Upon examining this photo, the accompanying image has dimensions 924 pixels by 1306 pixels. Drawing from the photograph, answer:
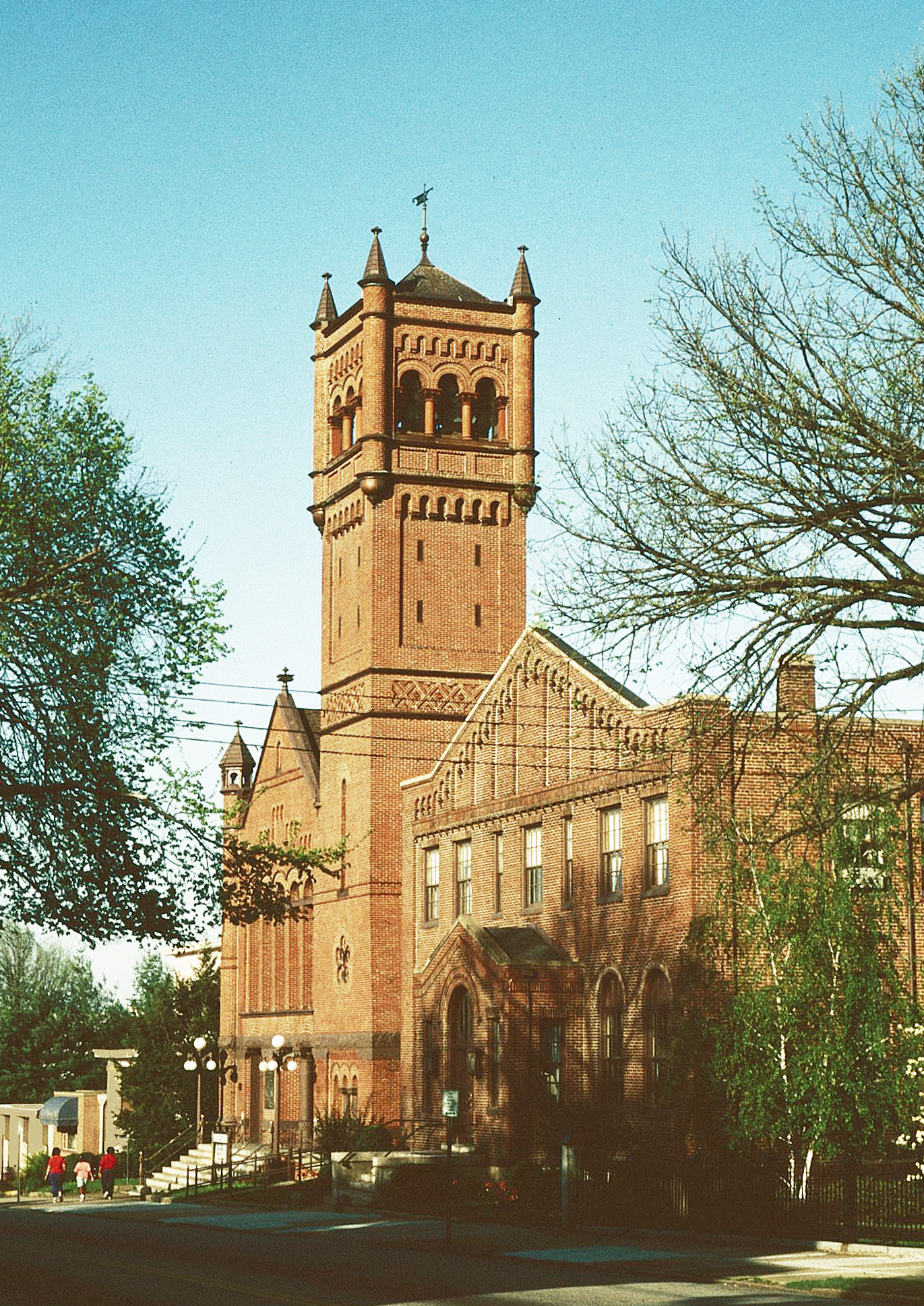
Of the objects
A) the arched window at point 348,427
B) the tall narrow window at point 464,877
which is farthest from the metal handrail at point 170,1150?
the arched window at point 348,427

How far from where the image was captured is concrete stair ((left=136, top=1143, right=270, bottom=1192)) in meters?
53.7

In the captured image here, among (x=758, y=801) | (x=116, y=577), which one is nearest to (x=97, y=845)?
(x=116, y=577)

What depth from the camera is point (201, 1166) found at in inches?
2256

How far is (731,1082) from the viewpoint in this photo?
30.0m

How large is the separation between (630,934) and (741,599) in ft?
71.6

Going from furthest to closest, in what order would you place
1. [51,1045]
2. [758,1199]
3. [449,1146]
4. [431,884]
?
[51,1045] < [431,884] < [758,1199] < [449,1146]

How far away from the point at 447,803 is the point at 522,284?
18.3m

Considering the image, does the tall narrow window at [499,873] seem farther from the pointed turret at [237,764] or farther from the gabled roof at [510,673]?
the pointed turret at [237,764]

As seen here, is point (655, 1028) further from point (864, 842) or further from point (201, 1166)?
point (201, 1166)

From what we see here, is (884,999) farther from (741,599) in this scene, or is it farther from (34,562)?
(34,562)

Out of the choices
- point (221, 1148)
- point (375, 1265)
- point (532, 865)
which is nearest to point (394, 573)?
point (532, 865)

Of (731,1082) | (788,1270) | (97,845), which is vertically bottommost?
(788,1270)

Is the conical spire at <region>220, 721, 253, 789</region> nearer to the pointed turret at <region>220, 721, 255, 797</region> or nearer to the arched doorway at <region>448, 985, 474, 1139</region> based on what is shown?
the pointed turret at <region>220, 721, 255, 797</region>

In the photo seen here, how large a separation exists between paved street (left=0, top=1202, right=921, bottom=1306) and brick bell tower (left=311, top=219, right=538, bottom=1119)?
15.9 metres
